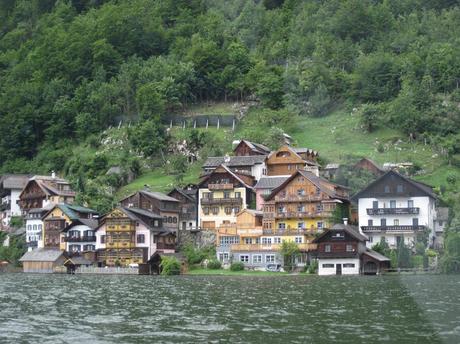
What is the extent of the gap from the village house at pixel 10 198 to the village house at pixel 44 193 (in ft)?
10.1

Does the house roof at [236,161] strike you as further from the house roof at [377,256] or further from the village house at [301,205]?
the house roof at [377,256]

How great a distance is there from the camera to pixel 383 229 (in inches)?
3553

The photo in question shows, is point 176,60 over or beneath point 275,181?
over

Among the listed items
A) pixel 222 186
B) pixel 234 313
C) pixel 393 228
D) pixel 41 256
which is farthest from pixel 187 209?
pixel 234 313

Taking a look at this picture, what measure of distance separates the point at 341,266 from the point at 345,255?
4.32 ft

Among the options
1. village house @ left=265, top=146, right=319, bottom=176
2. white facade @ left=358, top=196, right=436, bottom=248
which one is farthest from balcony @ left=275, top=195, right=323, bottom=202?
village house @ left=265, top=146, right=319, bottom=176

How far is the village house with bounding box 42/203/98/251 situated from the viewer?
103812 mm

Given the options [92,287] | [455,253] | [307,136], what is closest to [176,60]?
[307,136]

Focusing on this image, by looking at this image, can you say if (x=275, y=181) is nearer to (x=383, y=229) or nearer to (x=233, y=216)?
(x=233, y=216)

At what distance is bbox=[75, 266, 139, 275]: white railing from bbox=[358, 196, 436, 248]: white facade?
23.5 metres

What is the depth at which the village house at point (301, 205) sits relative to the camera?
9206cm

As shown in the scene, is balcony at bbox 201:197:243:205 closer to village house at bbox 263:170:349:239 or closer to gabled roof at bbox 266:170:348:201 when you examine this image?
gabled roof at bbox 266:170:348:201

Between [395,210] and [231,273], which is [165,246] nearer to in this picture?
[231,273]

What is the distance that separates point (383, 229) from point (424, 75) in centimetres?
3778
